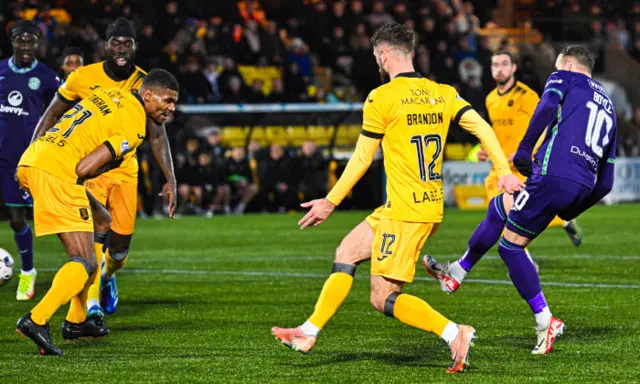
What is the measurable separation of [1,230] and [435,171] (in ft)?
46.5

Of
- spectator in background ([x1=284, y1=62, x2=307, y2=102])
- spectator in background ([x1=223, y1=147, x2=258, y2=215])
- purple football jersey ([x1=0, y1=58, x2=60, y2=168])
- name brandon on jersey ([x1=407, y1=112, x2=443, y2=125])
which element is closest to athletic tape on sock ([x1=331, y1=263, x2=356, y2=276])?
name brandon on jersey ([x1=407, y1=112, x2=443, y2=125])

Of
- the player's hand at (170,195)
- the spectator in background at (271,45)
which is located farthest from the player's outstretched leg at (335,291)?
the spectator in background at (271,45)

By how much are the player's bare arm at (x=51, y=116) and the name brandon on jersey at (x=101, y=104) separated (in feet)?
5.23

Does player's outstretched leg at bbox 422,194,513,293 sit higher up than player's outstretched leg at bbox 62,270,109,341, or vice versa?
player's outstretched leg at bbox 422,194,513,293

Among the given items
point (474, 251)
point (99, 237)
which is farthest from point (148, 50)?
point (474, 251)

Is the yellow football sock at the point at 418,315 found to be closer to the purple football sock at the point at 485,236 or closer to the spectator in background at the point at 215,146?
the purple football sock at the point at 485,236

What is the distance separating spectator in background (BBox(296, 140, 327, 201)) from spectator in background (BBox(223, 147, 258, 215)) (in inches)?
39.3

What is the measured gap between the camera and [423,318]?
714cm

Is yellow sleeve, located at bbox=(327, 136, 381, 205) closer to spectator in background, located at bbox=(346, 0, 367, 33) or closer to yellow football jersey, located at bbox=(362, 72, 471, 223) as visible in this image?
yellow football jersey, located at bbox=(362, 72, 471, 223)

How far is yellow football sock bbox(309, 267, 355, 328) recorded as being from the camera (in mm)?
7277

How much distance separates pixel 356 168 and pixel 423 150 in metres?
0.43

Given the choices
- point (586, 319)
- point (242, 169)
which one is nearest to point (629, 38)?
point (242, 169)

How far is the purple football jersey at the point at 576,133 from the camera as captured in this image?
26.5ft

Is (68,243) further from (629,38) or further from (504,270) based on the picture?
(629,38)
